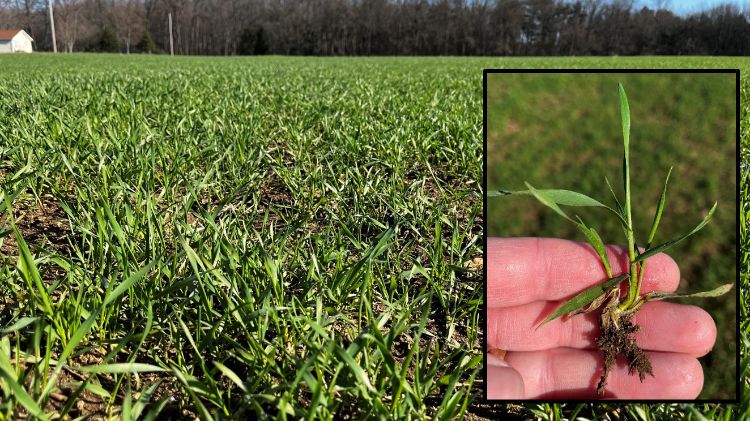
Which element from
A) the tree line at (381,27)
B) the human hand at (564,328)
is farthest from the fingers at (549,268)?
the tree line at (381,27)

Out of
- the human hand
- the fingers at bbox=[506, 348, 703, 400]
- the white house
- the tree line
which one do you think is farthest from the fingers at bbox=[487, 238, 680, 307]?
the white house

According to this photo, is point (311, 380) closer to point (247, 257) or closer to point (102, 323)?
point (247, 257)

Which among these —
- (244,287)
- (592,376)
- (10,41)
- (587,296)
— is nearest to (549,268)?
(587,296)

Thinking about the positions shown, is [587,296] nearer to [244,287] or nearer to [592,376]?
[592,376]

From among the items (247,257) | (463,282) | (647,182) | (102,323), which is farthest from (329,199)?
(647,182)

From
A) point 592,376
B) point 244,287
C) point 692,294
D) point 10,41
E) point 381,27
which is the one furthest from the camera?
point 381,27

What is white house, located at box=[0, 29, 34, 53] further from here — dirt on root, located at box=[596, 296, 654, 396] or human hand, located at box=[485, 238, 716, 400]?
dirt on root, located at box=[596, 296, 654, 396]
